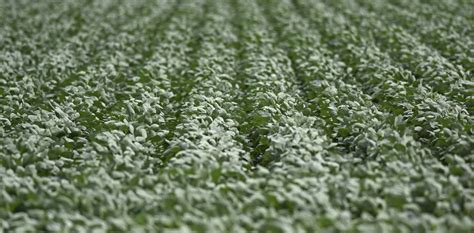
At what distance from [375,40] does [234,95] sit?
4.71 metres

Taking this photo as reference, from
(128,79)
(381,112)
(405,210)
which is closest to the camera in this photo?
(405,210)

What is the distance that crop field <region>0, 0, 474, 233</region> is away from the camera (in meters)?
5.30

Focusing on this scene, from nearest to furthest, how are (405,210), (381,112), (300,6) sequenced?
1. (405,210)
2. (381,112)
3. (300,6)

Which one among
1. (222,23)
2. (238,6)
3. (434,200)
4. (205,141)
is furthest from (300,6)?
(434,200)

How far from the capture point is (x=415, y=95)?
26.3 ft

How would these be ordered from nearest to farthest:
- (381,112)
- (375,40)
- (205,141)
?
1. (205,141)
2. (381,112)
3. (375,40)

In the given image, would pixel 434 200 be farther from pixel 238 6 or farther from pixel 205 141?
pixel 238 6

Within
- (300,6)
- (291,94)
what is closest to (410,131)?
(291,94)

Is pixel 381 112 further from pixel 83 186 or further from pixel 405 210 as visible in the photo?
pixel 83 186

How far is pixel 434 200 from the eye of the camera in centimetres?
534

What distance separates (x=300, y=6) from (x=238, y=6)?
1.92 meters

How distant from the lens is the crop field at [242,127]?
209 inches

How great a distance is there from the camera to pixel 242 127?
7.53m

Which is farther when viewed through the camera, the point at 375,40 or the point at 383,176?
the point at 375,40
